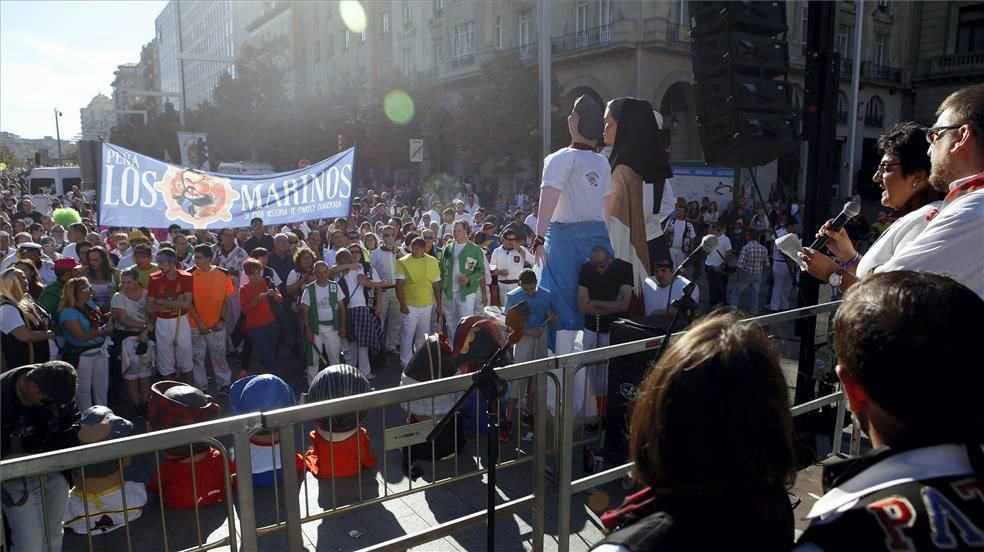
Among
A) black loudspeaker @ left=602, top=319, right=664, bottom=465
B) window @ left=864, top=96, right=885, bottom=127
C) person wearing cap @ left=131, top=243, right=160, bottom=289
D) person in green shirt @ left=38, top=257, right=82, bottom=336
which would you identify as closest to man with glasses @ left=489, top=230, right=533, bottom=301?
person wearing cap @ left=131, top=243, right=160, bottom=289

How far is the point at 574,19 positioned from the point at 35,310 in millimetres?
30708

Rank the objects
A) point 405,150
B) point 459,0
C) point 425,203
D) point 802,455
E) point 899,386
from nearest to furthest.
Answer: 1. point 899,386
2. point 802,455
3. point 425,203
4. point 405,150
5. point 459,0

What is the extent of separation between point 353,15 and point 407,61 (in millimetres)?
9444

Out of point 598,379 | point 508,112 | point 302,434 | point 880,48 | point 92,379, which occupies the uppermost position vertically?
point 880,48

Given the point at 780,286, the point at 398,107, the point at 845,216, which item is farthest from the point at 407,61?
the point at 845,216

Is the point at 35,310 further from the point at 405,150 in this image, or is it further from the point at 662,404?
the point at 405,150

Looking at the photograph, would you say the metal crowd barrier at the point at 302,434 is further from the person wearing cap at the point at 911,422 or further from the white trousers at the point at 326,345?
the white trousers at the point at 326,345

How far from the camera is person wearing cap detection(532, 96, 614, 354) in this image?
5137mm

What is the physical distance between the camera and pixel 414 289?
8625mm

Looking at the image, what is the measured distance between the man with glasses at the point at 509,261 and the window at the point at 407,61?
38.2 meters

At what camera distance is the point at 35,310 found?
5.99m

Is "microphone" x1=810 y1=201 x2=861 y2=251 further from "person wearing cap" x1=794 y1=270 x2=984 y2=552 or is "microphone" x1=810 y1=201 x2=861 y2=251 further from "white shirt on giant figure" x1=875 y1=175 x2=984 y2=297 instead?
"person wearing cap" x1=794 y1=270 x2=984 y2=552

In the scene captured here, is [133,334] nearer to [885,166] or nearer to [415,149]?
[885,166]

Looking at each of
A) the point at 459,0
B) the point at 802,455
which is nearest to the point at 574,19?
the point at 459,0
